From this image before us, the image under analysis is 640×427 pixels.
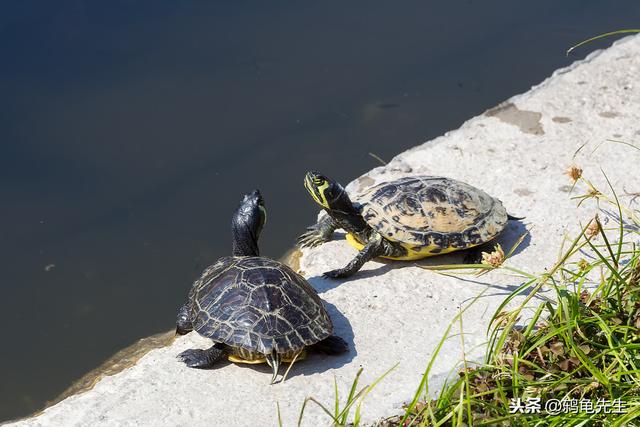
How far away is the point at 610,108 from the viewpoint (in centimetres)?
686

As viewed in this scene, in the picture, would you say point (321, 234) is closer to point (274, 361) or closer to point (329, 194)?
point (329, 194)

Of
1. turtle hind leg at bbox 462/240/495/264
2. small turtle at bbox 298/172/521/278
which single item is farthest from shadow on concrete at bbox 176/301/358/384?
turtle hind leg at bbox 462/240/495/264

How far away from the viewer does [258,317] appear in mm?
4168

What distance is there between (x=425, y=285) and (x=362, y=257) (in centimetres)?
44

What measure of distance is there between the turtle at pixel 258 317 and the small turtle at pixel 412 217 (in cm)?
80

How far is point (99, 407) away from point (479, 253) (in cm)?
260

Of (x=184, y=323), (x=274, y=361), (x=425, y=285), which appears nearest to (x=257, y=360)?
(x=274, y=361)

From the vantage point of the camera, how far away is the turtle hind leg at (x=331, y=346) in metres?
4.34

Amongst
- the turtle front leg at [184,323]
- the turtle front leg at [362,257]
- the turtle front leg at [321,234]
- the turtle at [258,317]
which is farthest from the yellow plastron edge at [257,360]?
the turtle front leg at [321,234]

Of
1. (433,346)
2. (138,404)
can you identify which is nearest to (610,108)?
(433,346)

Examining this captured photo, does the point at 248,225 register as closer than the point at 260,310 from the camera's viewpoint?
No

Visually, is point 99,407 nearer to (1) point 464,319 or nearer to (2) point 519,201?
(1) point 464,319

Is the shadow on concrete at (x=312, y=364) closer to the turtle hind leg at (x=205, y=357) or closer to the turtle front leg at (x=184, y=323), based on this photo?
the turtle hind leg at (x=205, y=357)

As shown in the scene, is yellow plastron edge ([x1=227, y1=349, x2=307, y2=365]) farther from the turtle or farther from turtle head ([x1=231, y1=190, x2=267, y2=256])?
turtle head ([x1=231, y1=190, x2=267, y2=256])
